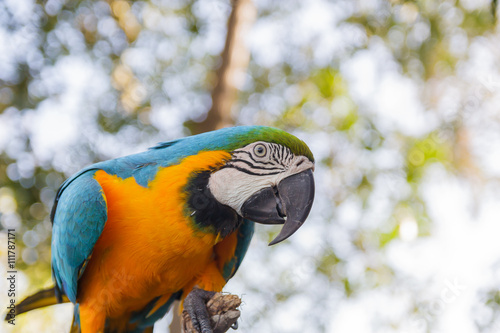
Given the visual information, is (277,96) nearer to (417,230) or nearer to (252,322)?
(417,230)

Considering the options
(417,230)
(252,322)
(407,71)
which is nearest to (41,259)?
(252,322)

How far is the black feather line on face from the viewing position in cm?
217

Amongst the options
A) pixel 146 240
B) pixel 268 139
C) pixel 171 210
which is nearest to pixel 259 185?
pixel 268 139

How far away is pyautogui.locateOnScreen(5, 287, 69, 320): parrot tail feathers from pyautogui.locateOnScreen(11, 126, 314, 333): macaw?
0.39 m

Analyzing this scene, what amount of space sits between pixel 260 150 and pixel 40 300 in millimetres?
Result: 1702

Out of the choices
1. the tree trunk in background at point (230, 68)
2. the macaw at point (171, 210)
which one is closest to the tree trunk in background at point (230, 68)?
the tree trunk in background at point (230, 68)

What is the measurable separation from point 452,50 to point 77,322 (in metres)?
5.21

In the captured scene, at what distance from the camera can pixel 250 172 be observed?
7.14ft

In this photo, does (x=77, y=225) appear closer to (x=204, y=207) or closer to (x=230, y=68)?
(x=204, y=207)

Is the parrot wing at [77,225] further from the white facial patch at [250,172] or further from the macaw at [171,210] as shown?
the white facial patch at [250,172]

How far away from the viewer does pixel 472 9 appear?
185 inches

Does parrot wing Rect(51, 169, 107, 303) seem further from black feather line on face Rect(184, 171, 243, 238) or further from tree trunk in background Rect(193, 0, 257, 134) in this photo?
tree trunk in background Rect(193, 0, 257, 134)

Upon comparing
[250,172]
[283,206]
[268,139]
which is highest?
[268,139]

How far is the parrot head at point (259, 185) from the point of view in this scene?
7.13 feet
